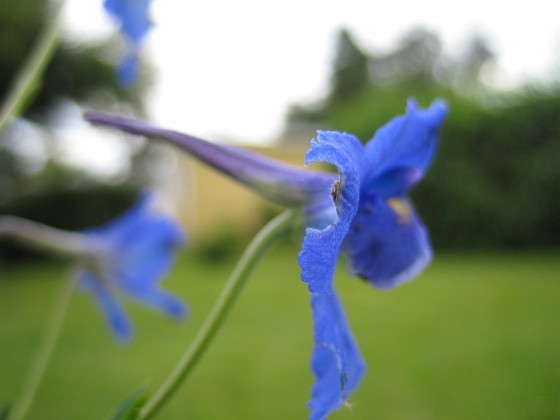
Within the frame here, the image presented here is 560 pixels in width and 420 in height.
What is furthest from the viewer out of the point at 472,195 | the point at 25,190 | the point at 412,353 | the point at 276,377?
the point at 25,190

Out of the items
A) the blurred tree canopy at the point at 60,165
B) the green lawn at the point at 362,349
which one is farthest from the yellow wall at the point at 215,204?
the green lawn at the point at 362,349

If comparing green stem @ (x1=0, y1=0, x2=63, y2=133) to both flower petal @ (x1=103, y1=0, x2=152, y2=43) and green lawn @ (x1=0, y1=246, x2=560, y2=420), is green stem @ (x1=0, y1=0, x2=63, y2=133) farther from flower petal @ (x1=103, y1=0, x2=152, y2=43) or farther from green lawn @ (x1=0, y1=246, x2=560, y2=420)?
green lawn @ (x1=0, y1=246, x2=560, y2=420)

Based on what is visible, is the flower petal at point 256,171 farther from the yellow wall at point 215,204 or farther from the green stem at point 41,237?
the yellow wall at point 215,204

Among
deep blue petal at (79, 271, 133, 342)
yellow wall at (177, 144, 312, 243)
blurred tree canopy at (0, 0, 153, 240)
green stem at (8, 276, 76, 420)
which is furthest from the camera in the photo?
yellow wall at (177, 144, 312, 243)

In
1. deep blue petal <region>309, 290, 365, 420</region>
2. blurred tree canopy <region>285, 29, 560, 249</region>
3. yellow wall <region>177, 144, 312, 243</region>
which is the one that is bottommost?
deep blue petal <region>309, 290, 365, 420</region>

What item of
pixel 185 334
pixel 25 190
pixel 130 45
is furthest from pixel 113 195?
pixel 130 45

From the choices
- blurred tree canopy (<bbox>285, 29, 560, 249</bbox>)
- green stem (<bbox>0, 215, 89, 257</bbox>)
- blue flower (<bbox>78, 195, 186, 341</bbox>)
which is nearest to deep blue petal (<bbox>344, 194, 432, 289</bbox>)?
green stem (<bbox>0, 215, 89, 257</bbox>)

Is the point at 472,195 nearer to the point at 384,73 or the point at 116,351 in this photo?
the point at 116,351
